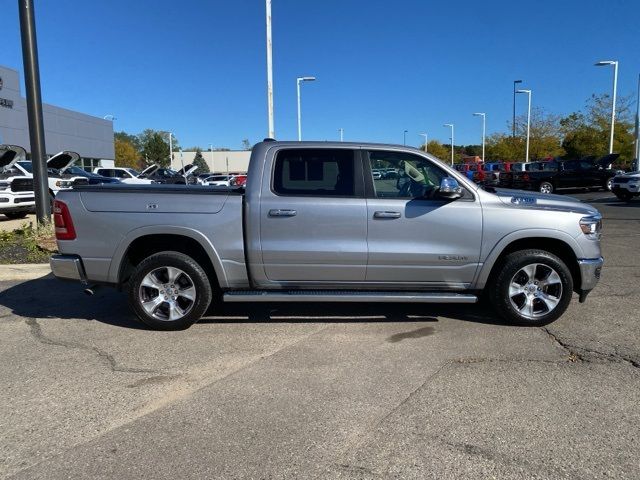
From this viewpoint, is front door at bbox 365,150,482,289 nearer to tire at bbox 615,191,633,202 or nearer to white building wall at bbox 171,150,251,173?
tire at bbox 615,191,633,202

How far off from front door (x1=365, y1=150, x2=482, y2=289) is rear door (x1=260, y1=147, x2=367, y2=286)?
144mm

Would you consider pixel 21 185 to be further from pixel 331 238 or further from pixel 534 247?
pixel 534 247

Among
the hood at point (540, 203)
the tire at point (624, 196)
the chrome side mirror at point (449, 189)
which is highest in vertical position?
the chrome side mirror at point (449, 189)

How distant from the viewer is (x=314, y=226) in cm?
511

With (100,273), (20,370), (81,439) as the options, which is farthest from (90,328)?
(81,439)

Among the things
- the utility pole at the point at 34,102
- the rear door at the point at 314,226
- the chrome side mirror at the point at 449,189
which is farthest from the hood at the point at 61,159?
the chrome side mirror at the point at 449,189

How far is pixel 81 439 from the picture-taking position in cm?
324

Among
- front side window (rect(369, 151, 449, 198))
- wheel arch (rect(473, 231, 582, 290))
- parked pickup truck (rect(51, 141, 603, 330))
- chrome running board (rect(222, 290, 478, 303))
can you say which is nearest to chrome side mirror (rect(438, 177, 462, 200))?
parked pickup truck (rect(51, 141, 603, 330))

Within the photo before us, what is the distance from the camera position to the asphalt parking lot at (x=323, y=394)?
9.82ft

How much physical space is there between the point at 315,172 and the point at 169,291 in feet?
6.22

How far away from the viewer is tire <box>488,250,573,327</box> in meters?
5.17

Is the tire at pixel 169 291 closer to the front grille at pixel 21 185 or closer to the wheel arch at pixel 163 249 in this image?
the wheel arch at pixel 163 249

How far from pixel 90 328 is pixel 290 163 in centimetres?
270

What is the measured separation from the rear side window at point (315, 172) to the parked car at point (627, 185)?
64.1 ft
